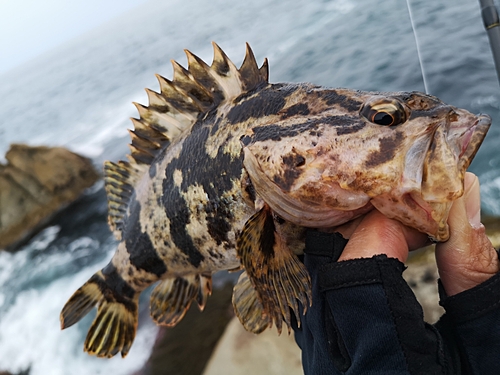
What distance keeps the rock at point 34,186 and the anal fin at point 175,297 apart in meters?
9.50

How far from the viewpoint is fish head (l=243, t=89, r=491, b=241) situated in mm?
1331

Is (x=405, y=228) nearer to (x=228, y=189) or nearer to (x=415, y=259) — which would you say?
(x=228, y=189)

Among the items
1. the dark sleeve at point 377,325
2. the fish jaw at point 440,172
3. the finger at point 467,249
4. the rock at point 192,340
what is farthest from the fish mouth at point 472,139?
the rock at point 192,340

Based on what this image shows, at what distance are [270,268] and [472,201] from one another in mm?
932

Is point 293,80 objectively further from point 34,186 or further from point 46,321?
point 46,321

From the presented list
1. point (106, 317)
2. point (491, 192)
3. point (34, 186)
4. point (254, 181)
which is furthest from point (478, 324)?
point (34, 186)

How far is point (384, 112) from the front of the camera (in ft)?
4.86

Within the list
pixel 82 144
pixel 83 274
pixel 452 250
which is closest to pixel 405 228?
pixel 452 250

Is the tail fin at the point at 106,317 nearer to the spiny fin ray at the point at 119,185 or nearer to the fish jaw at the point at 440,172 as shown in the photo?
the spiny fin ray at the point at 119,185

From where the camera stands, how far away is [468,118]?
4.45ft

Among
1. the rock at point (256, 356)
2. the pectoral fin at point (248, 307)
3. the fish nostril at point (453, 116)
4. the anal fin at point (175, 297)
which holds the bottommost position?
the rock at point (256, 356)

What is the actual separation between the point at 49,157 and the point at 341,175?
40.3 feet

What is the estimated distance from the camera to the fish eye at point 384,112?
4.76ft

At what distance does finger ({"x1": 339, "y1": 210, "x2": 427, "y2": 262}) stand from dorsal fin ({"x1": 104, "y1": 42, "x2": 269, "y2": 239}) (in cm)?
114
